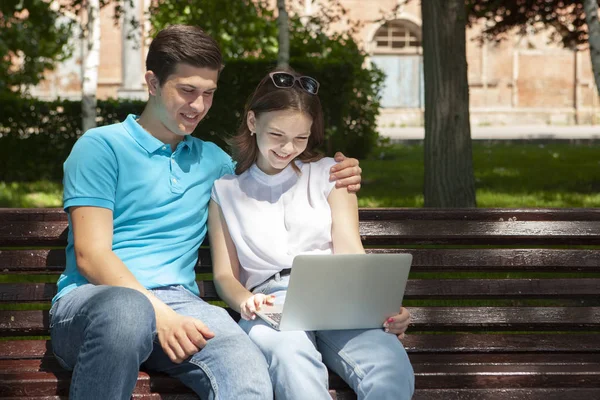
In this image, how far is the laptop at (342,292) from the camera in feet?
9.51

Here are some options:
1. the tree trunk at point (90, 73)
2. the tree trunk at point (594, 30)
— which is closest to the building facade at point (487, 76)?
the tree trunk at point (90, 73)

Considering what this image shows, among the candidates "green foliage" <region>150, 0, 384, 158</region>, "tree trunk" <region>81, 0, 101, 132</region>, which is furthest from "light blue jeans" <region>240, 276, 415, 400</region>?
"green foliage" <region>150, 0, 384, 158</region>

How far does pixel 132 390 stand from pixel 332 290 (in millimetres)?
652

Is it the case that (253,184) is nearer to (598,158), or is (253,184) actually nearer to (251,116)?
(251,116)

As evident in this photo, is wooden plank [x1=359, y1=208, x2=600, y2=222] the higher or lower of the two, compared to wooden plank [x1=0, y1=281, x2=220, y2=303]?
higher

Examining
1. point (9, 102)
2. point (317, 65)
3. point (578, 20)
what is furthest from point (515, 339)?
point (578, 20)

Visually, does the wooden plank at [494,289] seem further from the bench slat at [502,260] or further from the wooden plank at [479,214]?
the wooden plank at [479,214]

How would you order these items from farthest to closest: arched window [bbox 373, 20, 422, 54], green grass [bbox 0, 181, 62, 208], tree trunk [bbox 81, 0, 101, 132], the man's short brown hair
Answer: arched window [bbox 373, 20, 422, 54]
tree trunk [bbox 81, 0, 101, 132]
green grass [bbox 0, 181, 62, 208]
the man's short brown hair

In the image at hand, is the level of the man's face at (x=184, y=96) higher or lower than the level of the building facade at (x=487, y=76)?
lower

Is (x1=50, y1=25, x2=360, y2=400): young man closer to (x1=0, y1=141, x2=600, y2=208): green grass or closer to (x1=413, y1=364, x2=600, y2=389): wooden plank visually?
(x1=413, y1=364, x2=600, y2=389): wooden plank

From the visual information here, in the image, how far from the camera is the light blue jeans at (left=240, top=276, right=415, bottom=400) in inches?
114

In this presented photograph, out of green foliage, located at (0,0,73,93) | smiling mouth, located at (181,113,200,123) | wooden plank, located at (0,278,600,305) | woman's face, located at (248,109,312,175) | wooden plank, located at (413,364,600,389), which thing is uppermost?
green foliage, located at (0,0,73,93)

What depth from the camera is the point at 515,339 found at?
3605 mm

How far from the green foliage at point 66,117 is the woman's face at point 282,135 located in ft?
28.9
